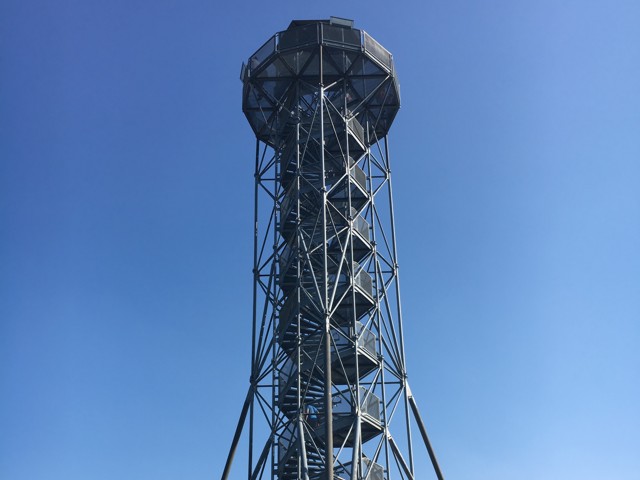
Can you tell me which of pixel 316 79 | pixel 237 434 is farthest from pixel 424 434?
pixel 316 79

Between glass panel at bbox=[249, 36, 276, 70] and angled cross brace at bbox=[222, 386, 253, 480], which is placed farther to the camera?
glass panel at bbox=[249, 36, 276, 70]

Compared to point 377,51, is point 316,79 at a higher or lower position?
lower

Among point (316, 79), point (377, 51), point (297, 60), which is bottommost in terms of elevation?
point (316, 79)

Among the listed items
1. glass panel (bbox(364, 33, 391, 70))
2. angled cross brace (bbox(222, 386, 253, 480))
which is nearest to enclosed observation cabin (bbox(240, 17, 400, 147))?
glass panel (bbox(364, 33, 391, 70))

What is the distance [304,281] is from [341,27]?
10.2m

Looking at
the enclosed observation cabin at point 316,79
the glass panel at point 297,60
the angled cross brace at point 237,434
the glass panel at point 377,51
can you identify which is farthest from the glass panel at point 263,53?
the angled cross brace at point 237,434

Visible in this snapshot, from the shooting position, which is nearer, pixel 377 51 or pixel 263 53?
pixel 263 53

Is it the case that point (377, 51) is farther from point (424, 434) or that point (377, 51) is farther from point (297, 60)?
point (424, 434)

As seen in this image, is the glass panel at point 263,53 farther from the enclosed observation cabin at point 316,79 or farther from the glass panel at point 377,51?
the glass panel at point 377,51

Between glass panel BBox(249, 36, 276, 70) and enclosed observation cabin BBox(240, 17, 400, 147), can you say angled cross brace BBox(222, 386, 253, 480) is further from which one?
glass panel BBox(249, 36, 276, 70)

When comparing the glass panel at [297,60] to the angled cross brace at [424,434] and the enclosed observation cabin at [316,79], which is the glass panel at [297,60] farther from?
the angled cross brace at [424,434]

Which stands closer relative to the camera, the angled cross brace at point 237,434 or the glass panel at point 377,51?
the angled cross brace at point 237,434

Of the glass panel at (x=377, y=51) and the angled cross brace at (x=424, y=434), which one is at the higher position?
the glass panel at (x=377, y=51)

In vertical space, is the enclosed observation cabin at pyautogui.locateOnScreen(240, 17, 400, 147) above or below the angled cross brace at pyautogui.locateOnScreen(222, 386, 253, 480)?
above
